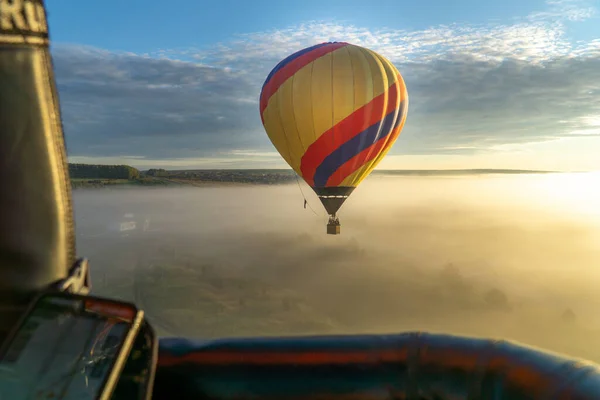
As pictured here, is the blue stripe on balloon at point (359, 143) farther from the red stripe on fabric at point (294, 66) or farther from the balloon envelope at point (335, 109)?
the red stripe on fabric at point (294, 66)

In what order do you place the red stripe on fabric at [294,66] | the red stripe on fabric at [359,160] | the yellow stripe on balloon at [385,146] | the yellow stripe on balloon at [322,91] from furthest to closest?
the yellow stripe on balloon at [385,146] → the red stripe on fabric at [359,160] → the red stripe on fabric at [294,66] → the yellow stripe on balloon at [322,91]

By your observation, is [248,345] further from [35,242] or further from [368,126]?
[368,126]

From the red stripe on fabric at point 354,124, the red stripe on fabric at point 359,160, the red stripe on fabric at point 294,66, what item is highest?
the red stripe on fabric at point 294,66

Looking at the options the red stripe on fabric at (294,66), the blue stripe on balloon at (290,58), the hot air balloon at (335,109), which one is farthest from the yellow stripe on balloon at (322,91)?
the blue stripe on balloon at (290,58)

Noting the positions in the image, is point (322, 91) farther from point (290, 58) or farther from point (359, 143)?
point (359, 143)

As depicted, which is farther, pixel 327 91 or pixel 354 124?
pixel 354 124

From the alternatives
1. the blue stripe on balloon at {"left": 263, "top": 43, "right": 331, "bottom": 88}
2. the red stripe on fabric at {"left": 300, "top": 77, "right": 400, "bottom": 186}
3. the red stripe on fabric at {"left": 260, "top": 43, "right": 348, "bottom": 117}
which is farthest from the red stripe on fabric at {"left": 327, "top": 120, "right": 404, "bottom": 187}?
the blue stripe on balloon at {"left": 263, "top": 43, "right": 331, "bottom": 88}

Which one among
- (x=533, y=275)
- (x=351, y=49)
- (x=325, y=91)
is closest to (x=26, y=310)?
(x=325, y=91)

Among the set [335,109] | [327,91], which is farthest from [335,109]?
[327,91]
